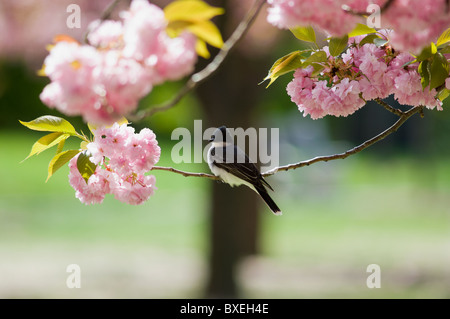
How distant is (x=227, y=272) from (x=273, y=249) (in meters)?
2.76

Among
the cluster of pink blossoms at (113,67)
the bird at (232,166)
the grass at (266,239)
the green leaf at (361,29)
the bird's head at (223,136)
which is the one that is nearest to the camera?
the cluster of pink blossoms at (113,67)

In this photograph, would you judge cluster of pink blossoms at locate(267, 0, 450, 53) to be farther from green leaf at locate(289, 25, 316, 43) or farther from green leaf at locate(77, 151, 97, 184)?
green leaf at locate(77, 151, 97, 184)

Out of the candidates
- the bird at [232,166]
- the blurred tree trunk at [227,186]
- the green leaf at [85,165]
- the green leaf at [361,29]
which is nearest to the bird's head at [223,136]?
the bird at [232,166]

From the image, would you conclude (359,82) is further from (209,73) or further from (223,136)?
(223,136)

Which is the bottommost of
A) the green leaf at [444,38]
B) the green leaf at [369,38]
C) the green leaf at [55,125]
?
the green leaf at [55,125]

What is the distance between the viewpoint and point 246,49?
8.95 m

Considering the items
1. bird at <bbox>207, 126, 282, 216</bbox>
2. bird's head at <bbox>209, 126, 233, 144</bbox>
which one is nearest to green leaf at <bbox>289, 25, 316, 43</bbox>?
bird at <bbox>207, 126, 282, 216</bbox>

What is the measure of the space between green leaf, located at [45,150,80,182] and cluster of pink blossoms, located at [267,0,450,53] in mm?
861

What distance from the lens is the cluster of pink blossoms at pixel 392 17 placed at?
4.39 feet

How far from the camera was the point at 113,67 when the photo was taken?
1.31 metres

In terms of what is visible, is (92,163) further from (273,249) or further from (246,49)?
(273,249)

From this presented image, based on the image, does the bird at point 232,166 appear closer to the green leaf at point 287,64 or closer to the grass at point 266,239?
the green leaf at point 287,64

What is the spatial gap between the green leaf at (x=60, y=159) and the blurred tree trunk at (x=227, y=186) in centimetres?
584

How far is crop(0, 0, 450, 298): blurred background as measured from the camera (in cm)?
803
